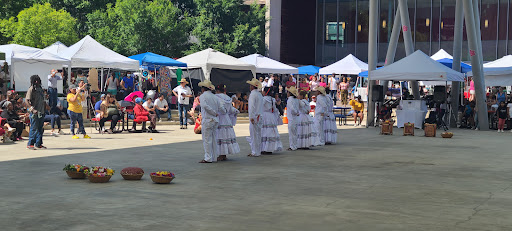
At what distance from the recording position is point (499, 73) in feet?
97.4

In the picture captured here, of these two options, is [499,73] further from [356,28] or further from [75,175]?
[75,175]

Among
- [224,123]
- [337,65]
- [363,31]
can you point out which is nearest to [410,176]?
[224,123]

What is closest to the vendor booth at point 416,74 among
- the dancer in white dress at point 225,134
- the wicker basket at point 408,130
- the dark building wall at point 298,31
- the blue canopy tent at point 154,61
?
the wicker basket at point 408,130

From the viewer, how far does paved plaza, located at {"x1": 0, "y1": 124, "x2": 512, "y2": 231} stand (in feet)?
26.8

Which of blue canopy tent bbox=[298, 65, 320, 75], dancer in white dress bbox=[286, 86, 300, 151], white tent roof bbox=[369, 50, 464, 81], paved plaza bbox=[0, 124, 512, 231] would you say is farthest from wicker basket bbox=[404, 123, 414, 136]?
blue canopy tent bbox=[298, 65, 320, 75]

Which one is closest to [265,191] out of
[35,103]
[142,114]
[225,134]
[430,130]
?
[225,134]

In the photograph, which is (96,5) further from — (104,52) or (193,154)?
(193,154)

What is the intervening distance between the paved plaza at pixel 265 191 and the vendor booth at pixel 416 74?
25.2 feet

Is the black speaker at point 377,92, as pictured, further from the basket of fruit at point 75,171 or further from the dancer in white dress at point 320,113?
the basket of fruit at point 75,171

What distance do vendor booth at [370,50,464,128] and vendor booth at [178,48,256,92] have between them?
768 centimetres

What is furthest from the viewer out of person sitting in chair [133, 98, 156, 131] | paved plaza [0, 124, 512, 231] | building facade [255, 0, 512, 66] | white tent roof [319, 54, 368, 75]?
building facade [255, 0, 512, 66]

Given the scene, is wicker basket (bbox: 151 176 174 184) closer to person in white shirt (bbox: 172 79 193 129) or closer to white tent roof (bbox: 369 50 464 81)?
person in white shirt (bbox: 172 79 193 129)

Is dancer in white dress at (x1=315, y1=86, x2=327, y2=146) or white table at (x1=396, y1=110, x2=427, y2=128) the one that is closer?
dancer in white dress at (x1=315, y1=86, x2=327, y2=146)

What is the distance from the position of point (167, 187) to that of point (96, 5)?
39.5 meters
